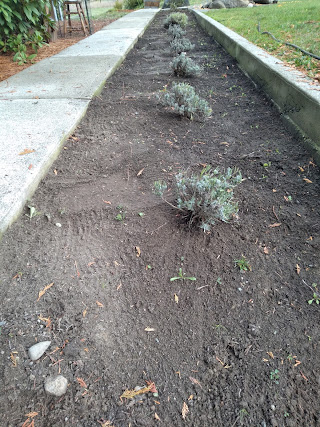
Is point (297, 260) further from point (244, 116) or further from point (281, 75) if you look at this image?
point (281, 75)

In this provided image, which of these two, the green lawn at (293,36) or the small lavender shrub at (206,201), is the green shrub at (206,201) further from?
the green lawn at (293,36)

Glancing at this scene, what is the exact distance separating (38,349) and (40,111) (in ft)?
8.82

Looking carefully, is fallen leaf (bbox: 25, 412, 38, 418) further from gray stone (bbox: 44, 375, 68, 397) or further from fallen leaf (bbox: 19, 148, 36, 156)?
fallen leaf (bbox: 19, 148, 36, 156)

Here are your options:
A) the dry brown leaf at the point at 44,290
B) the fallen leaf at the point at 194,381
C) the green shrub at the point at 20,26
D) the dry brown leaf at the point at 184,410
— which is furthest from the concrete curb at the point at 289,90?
the green shrub at the point at 20,26

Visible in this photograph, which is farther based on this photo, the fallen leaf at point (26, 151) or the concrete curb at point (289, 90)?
the concrete curb at point (289, 90)

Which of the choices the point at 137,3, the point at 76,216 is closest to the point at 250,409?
the point at 76,216

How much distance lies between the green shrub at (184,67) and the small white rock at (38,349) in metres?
4.24

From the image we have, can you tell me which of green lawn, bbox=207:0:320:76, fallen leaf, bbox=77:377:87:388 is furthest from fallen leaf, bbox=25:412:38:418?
green lawn, bbox=207:0:320:76

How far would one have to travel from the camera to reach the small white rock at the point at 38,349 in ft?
4.50

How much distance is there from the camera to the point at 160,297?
5.45ft

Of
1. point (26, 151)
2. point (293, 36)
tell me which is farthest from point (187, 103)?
point (293, 36)

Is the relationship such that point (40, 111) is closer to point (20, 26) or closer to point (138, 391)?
point (138, 391)

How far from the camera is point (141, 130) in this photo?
3188 millimetres

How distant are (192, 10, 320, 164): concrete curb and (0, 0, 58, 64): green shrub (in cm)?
376
